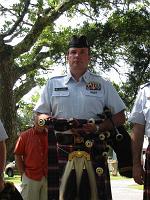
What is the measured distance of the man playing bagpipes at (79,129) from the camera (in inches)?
157

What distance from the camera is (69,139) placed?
408cm

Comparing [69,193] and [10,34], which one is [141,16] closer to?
[10,34]

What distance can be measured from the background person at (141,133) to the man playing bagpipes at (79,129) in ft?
0.51

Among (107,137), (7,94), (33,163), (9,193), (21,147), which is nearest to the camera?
(9,193)

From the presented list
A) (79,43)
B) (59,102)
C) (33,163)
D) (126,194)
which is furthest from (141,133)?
(126,194)

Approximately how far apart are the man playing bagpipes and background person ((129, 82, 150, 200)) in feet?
0.51

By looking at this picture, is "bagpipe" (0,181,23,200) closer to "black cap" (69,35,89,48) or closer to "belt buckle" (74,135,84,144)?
"belt buckle" (74,135,84,144)

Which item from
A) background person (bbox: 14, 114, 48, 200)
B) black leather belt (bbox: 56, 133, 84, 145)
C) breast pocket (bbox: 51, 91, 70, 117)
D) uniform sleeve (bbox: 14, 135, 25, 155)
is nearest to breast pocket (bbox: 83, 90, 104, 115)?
breast pocket (bbox: 51, 91, 70, 117)

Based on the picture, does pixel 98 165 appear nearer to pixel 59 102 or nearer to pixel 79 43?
pixel 59 102

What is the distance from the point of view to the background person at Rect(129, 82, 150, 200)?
407cm

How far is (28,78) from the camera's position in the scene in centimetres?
1838

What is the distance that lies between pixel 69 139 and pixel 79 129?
132 millimetres

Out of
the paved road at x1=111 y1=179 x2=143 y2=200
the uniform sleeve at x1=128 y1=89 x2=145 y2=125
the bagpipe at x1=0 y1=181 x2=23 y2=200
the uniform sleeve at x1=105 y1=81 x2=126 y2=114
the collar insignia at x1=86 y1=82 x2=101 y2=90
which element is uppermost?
the collar insignia at x1=86 y1=82 x2=101 y2=90

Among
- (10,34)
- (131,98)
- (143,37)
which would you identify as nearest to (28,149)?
(131,98)
